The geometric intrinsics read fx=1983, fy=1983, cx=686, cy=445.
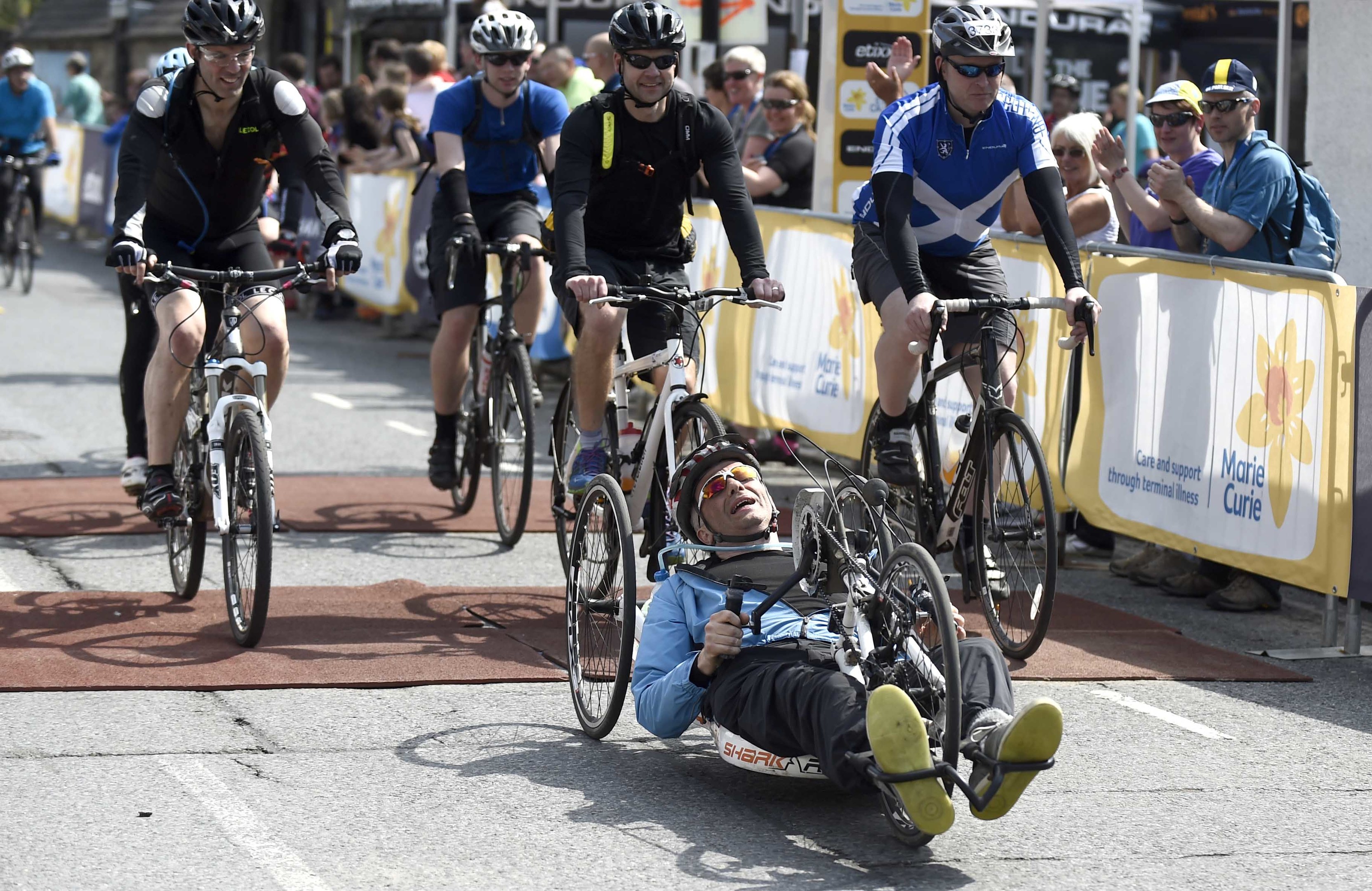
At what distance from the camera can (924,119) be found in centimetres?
713

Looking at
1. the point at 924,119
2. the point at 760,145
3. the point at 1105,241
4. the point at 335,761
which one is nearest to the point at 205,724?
the point at 335,761

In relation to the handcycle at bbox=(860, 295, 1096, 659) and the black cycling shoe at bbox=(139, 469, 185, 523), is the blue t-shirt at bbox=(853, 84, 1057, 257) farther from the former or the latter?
the black cycling shoe at bbox=(139, 469, 185, 523)

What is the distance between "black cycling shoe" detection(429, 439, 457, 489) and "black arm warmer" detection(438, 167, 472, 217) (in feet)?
4.13

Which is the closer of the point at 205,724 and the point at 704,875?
the point at 704,875

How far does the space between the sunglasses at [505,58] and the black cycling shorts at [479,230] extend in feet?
2.06

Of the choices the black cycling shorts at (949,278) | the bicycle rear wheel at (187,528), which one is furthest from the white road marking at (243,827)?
the black cycling shorts at (949,278)

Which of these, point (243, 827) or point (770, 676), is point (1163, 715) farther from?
point (243, 827)

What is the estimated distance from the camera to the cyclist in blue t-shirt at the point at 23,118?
66.7ft

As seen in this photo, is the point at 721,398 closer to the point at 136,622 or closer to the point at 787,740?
the point at 136,622

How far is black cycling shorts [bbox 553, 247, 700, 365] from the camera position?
717 cm

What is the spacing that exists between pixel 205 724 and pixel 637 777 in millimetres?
1347

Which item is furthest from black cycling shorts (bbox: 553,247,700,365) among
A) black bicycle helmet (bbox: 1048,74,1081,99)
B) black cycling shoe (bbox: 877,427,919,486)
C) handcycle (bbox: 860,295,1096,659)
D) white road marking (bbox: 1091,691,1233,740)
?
black bicycle helmet (bbox: 1048,74,1081,99)

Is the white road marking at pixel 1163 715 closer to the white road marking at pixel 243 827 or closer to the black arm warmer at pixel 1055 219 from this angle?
the black arm warmer at pixel 1055 219

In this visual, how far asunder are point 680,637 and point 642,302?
7.22 feet
